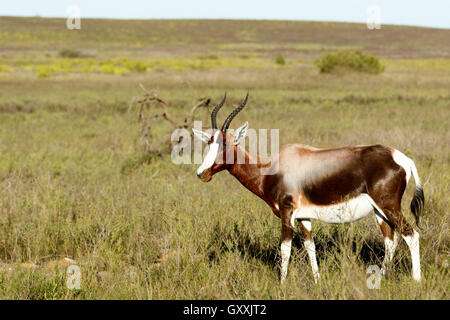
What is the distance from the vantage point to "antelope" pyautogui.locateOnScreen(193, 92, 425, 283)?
389cm

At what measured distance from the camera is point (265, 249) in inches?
201

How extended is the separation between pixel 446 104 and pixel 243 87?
1242 centimetres

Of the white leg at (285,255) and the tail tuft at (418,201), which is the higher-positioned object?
the tail tuft at (418,201)

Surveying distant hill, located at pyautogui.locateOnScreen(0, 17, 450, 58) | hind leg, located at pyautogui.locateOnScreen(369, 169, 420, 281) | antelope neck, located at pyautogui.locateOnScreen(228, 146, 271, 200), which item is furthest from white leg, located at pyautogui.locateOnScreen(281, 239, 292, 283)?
distant hill, located at pyautogui.locateOnScreen(0, 17, 450, 58)

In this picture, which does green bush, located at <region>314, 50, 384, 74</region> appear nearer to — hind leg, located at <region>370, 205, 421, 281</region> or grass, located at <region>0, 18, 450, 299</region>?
grass, located at <region>0, 18, 450, 299</region>

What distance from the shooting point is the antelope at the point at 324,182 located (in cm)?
389

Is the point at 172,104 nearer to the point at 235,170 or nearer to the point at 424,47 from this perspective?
the point at 235,170

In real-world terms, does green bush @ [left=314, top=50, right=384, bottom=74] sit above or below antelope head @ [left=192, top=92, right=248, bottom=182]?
above

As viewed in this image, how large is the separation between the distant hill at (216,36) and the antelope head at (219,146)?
84.3m

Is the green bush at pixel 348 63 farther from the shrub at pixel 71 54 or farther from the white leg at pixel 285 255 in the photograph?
the shrub at pixel 71 54

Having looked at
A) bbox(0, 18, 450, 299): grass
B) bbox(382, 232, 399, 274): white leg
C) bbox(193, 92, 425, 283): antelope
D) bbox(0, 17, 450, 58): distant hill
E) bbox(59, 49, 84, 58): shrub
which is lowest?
bbox(0, 18, 450, 299): grass

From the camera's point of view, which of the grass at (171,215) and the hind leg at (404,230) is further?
the grass at (171,215)

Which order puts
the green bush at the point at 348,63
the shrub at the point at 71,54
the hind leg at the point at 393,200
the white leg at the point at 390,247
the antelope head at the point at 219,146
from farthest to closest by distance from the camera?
the shrub at the point at 71,54 < the green bush at the point at 348,63 < the white leg at the point at 390,247 < the antelope head at the point at 219,146 < the hind leg at the point at 393,200

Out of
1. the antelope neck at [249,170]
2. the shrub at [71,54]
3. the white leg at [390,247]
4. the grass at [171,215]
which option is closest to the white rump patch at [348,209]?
the grass at [171,215]
